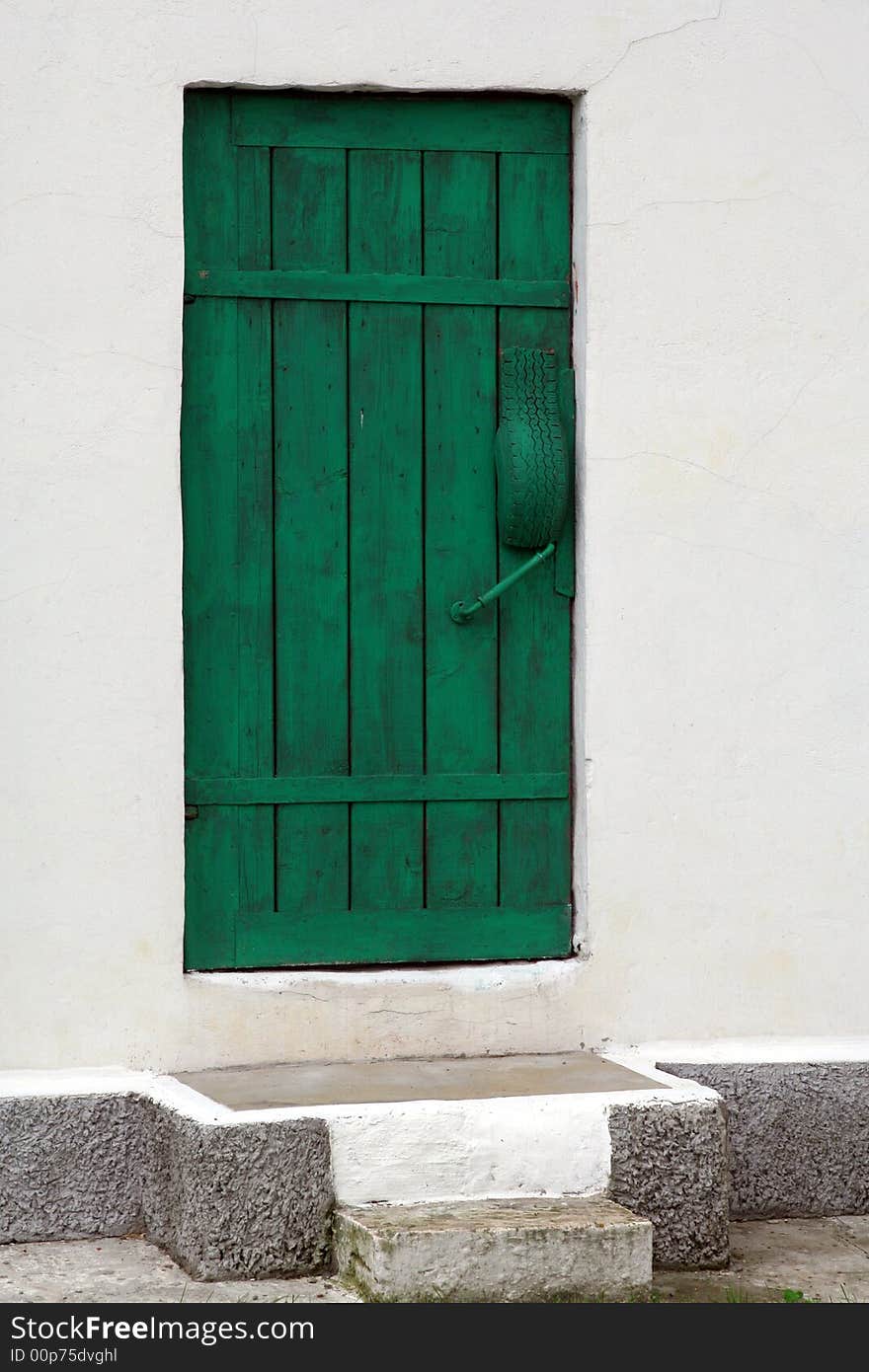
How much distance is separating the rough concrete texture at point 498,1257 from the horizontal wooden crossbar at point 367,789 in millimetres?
1088

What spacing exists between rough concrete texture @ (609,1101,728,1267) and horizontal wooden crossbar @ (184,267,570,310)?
1.99 m

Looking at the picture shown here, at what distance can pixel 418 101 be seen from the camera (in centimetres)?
459

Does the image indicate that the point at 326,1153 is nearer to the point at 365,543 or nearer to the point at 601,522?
the point at 365,543

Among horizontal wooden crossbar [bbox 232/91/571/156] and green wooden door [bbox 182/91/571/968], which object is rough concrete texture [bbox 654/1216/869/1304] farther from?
horizontal wooden crossbar [bbox 232/91/571/156]

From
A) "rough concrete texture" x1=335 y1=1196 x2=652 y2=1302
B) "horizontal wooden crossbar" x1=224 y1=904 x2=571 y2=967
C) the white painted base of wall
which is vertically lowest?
"rough concrete texture" x1=335 y1=1196 x2=652 y2=1302

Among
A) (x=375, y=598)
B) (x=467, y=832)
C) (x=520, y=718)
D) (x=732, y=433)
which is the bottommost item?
(x=467, y=832)

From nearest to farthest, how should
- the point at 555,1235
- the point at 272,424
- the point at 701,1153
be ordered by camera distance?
the point at 555,1235
the point at 701,1153
the point at 272,424

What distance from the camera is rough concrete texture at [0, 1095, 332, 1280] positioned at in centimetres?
397

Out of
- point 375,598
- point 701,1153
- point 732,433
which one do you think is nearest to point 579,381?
point 732,433

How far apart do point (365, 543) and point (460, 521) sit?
0.25 m

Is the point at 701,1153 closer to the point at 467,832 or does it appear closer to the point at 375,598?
the point at 467,832

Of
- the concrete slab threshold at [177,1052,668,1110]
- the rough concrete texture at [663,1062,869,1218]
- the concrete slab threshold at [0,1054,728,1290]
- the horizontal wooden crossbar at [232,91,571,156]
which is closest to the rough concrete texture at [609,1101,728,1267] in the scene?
the concrete slab threshold at [0,1054,728,1290]

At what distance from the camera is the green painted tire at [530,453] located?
4562 mm

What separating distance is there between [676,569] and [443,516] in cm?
60
